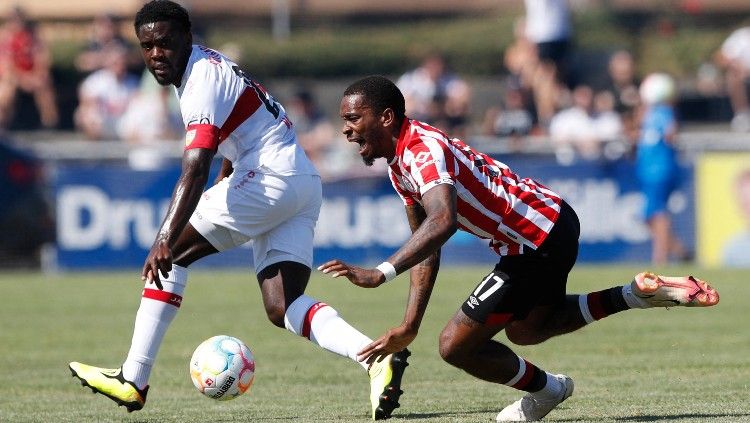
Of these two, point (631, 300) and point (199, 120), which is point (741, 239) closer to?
point (631, 300)

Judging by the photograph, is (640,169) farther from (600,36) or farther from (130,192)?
(600,36)

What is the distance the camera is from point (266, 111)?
27.3ft

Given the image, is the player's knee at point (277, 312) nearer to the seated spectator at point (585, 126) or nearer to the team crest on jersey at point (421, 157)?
the team crest on jersey at point (421, 157)

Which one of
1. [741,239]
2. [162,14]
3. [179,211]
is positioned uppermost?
[162,14]

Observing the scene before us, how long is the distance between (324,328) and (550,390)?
128 cm

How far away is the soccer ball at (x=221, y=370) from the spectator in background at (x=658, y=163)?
11.9m

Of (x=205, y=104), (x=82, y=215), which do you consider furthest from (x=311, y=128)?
(x=205, y=104)

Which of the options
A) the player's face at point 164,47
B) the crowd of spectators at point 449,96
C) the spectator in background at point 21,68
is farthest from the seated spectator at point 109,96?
the player's face at point 164,47

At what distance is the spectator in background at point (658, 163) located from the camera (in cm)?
1914

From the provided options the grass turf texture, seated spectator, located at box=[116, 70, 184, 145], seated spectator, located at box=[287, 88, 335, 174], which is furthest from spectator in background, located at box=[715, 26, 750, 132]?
seated spectator, located at box=[116, 70, 184, 145]

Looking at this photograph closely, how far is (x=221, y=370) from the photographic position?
797cm

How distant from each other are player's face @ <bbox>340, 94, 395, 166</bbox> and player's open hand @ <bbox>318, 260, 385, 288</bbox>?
89cm

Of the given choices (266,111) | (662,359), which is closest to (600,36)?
(662,359)

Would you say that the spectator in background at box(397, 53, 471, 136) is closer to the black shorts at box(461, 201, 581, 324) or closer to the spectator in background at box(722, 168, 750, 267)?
the spectator in background at box(722, 168, 750, 267)
